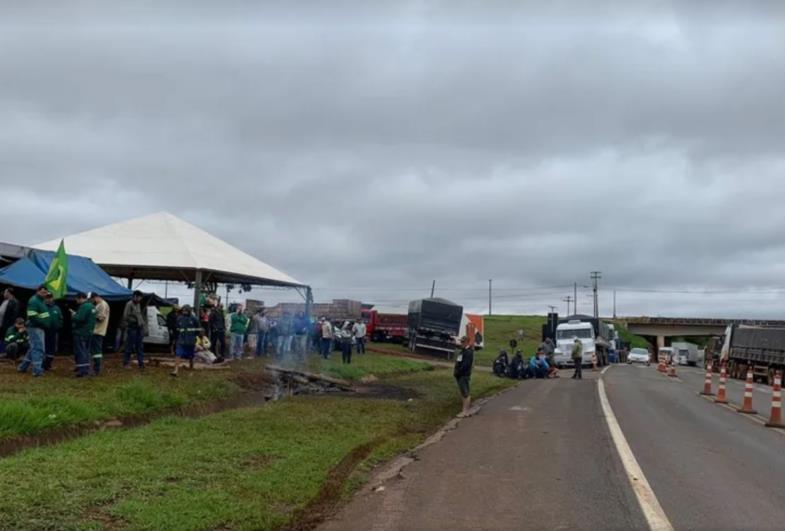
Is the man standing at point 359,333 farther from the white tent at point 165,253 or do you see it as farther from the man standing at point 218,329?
the man standing at point 218,329

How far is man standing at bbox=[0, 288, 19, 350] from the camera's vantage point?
1644cm

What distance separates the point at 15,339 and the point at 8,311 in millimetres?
688

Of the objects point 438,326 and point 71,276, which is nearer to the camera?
point 71,276

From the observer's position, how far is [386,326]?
Result: 55.6 metres

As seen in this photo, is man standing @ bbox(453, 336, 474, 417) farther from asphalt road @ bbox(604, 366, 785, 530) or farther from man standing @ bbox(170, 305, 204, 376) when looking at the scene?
man standing @ bbox(170, 305, 204, 376)

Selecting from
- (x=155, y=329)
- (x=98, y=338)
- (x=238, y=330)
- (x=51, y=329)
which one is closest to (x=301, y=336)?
(x=238, y=330)

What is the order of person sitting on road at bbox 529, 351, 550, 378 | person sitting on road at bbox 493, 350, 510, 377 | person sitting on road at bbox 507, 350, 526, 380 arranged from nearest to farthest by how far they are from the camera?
person sitting on road at bbox 507, 350, 526, 380
person sitting on road at bbox 493, 350, 510, 377
person sitting on road at bbox 529, 351, 550, 378

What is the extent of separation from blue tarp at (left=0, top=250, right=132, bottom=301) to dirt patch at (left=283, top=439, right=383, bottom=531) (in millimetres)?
11738

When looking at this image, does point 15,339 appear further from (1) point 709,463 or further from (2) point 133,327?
(1) point 709,463

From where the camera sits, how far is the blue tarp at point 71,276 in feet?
59.5

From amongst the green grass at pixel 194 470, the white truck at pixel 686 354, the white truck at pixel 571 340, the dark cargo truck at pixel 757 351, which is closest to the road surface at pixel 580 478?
the green grass at pixel 194 470

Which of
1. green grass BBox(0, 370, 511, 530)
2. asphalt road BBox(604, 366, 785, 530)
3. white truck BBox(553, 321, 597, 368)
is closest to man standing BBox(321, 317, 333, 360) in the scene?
asphalt road BBox(604, 366, 785, 530)

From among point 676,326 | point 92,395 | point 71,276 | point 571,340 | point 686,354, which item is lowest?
point 92,395

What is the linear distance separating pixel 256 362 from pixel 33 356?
8.85 metres
